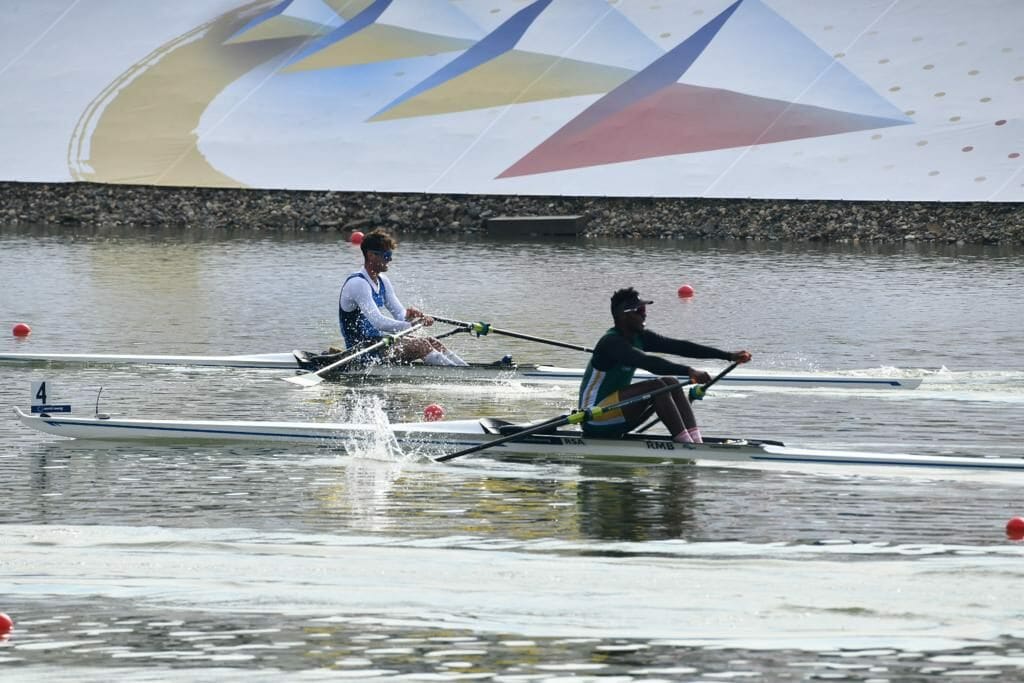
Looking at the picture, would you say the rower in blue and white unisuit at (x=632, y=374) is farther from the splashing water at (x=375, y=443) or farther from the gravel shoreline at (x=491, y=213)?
the gravel shoreline at (x=491, y=213)

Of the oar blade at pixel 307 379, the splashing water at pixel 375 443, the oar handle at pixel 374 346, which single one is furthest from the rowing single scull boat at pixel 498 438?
the oar handle at pixel 374 346

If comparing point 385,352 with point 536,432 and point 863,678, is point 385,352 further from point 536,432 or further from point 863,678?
point 863,678

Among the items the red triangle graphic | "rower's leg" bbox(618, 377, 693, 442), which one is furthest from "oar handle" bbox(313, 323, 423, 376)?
the red triangle graphic

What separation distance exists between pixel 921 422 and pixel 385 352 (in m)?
4.81

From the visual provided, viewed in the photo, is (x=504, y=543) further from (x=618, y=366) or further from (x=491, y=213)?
(x=491, y=213)

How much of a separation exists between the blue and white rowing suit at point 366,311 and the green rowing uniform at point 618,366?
3.96 metres

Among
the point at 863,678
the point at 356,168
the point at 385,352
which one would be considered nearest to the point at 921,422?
the point at 385,352

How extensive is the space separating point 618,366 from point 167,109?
26.2 meters

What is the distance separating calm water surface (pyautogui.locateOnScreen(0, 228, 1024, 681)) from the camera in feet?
23.9

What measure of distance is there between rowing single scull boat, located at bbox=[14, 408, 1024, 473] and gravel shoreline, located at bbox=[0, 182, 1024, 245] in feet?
70.0

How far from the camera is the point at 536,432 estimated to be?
37.8ft

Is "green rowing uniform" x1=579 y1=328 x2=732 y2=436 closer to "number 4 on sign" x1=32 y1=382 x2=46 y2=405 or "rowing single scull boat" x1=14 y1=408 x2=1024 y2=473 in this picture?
"rowing single scull boat" x1=14 y1=408 x2=1024 y2=473

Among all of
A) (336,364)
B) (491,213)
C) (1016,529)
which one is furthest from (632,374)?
(491,213)

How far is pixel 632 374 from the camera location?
1126cm
